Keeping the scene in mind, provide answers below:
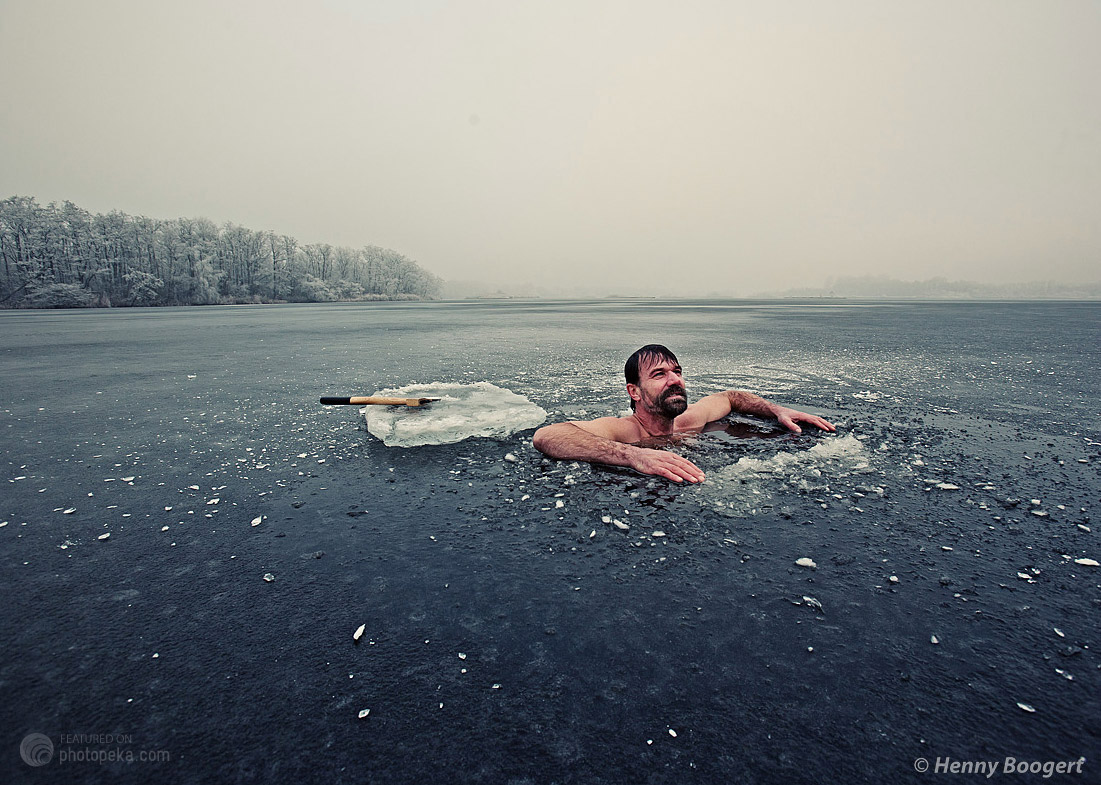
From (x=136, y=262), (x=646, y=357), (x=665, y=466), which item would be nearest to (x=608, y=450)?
(x=665, y=466)

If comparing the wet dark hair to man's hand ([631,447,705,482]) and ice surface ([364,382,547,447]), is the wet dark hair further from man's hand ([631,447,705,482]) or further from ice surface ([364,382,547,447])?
ice surface ([364,382,547,447])

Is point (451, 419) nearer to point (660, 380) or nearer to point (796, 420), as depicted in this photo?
point (660, 380)

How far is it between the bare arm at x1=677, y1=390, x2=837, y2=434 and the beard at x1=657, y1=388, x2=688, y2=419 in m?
0.62

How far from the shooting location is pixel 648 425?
511cm

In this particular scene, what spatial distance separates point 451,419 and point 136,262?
270 feet

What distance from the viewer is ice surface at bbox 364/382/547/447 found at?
5.09 meters

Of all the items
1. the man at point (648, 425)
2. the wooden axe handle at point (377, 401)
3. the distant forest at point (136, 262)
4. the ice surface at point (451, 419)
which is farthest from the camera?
the distant forest at point (136, 262)

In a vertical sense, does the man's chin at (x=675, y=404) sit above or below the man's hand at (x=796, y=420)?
above

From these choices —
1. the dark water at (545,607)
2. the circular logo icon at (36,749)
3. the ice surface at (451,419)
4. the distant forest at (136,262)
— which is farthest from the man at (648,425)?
the distant forest at (136,262)

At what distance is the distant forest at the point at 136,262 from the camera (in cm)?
5819

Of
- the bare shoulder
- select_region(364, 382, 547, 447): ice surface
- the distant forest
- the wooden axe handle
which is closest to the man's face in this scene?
the bare shoulder

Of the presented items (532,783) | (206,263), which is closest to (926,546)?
(532,783)

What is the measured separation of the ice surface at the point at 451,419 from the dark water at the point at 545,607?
0.26m

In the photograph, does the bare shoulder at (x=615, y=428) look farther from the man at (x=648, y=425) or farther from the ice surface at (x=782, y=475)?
the ice surface at (x=782, y=475)
